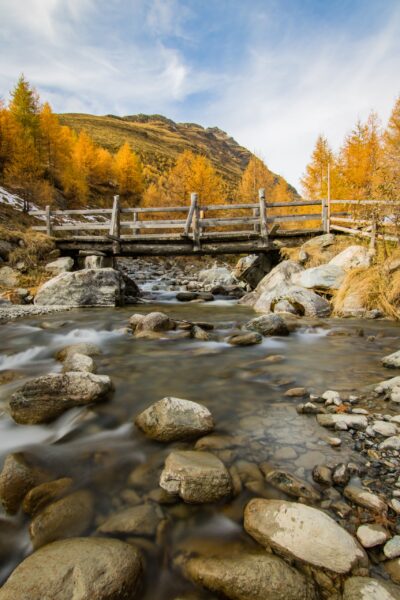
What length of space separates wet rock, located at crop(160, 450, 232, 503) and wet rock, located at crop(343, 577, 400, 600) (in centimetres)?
74

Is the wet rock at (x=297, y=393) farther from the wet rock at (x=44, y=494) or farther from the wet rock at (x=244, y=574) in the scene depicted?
the wet rock at (x=44, y=494)

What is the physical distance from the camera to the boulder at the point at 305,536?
141cm

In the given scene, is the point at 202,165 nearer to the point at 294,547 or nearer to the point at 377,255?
the point at 377,255

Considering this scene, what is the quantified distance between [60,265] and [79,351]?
796 centimetres

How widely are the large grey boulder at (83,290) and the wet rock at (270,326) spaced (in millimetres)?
5065

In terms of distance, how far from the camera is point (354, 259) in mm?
8602

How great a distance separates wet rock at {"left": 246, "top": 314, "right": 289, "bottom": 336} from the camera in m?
5.77

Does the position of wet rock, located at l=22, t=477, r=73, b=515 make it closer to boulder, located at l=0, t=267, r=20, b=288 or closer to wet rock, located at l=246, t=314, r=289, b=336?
wet rock, located at l=246, t=314, r=289, b=336

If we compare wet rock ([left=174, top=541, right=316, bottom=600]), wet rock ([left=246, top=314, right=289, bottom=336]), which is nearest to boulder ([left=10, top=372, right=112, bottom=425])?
wet rock ([left=174, top=541, right=316, bottom=600])

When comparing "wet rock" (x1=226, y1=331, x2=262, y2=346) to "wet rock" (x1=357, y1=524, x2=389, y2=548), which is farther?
"wet rock" (x1=226, y1=331, x2=262, y2=346)

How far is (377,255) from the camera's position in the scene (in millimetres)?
7680

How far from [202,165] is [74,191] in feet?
44.6

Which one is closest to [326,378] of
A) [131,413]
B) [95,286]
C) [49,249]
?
[131,413]

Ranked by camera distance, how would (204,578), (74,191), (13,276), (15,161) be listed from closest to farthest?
1. (204,578)
2. (13,276)
3. (15,161)
4. (74,191)
